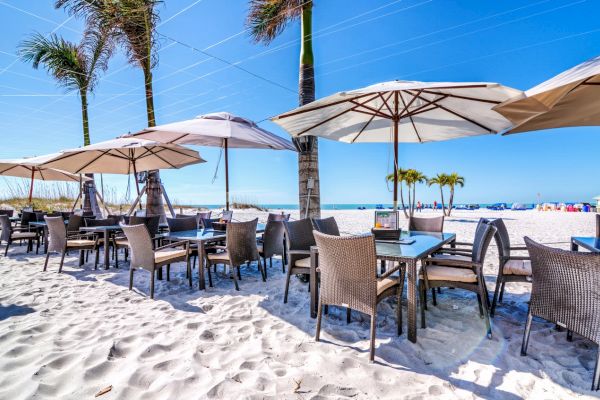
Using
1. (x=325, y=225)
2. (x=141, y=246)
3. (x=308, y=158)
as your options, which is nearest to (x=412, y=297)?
(x=325, y=225)

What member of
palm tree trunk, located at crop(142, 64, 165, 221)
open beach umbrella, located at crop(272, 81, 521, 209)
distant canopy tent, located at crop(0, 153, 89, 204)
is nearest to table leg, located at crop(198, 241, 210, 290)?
open beach umbrella, located at crop(272, 81, 521, 209)

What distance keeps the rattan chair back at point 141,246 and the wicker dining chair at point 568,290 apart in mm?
3625

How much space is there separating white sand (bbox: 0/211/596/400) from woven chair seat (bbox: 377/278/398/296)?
1.33 ft

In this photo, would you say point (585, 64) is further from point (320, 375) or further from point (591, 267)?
point (320, 375)

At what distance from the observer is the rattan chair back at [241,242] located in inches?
149

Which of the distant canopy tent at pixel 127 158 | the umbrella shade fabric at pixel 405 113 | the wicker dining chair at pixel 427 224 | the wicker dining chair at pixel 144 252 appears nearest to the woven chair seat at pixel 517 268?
the wicker dining chair at pixel 427 224

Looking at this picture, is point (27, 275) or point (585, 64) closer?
point (585, 64)

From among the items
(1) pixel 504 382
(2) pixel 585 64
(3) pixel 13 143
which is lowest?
(1) pixel 504 382

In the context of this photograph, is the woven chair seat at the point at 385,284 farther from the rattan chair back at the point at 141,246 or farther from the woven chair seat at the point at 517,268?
the rattan chair back at the point at 141,246

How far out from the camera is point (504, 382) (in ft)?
5.98

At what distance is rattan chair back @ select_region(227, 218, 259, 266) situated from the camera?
3773mm

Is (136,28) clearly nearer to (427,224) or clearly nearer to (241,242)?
(241,242)

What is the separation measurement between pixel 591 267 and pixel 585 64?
1584 mm

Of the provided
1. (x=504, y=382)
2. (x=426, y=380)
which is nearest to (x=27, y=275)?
(x=426, y=380)
